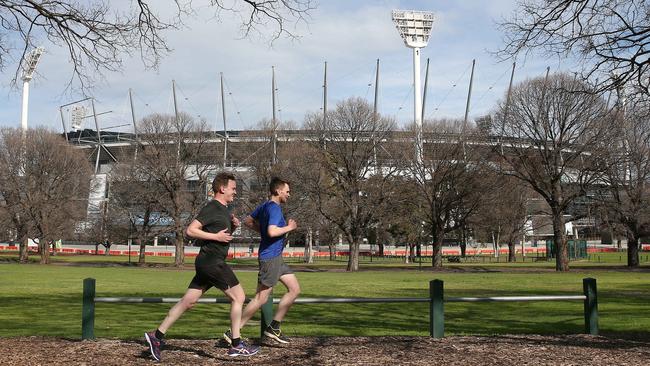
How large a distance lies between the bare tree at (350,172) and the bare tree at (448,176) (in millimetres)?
2829

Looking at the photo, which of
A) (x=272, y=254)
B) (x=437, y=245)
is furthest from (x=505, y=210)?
(x=272, y=254)

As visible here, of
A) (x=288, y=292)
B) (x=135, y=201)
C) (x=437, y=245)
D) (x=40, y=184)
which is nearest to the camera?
(x=288, y=292)

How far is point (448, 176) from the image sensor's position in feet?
158

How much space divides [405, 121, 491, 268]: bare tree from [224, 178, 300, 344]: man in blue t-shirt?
4021 cm

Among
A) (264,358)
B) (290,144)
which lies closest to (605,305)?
(264,358)

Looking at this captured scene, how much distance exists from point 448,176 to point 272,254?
41854mm

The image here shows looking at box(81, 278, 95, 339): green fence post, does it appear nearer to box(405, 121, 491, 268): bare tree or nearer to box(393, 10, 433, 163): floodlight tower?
box(405, 121, 491, 268): bare tree

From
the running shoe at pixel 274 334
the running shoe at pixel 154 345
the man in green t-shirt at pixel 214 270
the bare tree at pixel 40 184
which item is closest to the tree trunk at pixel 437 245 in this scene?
the bare tree at pixel 40 184

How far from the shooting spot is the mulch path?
259 inches

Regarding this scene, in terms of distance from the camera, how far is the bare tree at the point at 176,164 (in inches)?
1996

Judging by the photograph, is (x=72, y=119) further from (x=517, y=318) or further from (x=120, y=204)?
(x=517, y=318)

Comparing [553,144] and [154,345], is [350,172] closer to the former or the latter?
[553,144]

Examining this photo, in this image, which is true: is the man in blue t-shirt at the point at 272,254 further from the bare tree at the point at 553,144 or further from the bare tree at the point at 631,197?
the bare tree at the point at 631,197

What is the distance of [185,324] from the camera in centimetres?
1173
